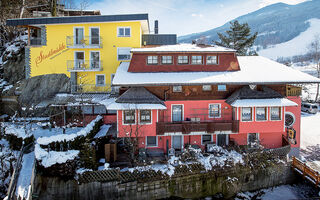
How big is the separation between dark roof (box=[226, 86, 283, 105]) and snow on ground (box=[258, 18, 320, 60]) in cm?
12431

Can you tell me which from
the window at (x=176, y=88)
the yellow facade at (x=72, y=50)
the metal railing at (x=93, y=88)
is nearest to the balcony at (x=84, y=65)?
the yellow facade at (x=72, y=50)

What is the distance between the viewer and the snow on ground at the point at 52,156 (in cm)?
1376

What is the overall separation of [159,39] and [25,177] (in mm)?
22861

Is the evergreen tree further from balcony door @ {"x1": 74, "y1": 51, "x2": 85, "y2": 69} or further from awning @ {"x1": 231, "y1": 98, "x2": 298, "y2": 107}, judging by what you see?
balcony door @ {"x1": 74, "y1": 51, "x2": 85, "y2": 69}

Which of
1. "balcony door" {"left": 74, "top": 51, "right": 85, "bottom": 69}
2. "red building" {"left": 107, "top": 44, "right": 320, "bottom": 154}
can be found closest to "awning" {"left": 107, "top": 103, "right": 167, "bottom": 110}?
"red building" {"left": 107, "top": 44, "right": 320, "bottom": 154}

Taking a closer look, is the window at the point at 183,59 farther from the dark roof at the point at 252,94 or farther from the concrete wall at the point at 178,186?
the concrete wall at the point at 178,186

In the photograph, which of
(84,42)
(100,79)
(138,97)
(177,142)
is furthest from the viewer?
(100,79)

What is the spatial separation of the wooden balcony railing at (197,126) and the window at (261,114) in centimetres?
234

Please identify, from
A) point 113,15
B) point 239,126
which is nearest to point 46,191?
point 239,126

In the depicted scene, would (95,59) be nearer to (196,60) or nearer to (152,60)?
(152,60)

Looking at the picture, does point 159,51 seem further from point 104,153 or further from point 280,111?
point 280,111

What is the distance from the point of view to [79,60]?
25.1 metres

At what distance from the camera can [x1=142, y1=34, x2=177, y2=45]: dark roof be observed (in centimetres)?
2840

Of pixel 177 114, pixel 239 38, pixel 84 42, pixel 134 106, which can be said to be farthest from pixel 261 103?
pixel 239 38
